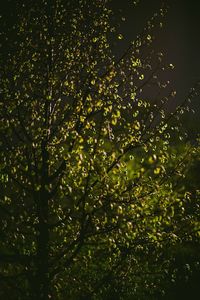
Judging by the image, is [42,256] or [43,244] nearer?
[42,256]

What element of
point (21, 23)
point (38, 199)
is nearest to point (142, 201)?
point (38, 199)

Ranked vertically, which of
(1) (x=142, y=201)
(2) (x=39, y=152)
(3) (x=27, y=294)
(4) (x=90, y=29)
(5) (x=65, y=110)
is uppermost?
(4) (x=90, y=29)

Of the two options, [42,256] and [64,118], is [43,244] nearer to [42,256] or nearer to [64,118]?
[42,256]

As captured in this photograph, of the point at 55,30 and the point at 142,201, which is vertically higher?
the point at 55,30

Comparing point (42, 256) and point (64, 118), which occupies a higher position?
point (64, 118)

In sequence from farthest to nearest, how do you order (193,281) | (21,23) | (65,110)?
(193,281)
(65,110)
(21,23)

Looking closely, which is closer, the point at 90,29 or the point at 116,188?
the point at 116,188

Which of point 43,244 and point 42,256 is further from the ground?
point 43,244

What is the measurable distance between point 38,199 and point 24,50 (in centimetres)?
300

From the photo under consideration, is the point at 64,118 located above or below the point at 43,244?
above

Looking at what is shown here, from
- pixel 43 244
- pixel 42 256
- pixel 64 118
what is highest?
pixel 64 118

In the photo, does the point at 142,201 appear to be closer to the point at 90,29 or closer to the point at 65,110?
the point at 65,110

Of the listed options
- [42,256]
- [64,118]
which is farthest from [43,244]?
[64,118]

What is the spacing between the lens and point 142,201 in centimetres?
728
